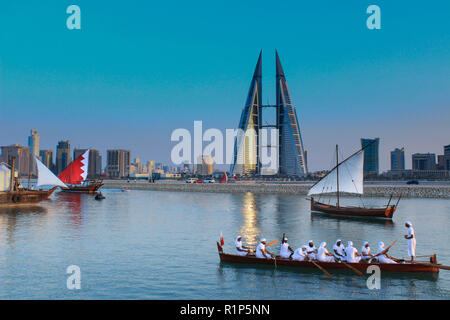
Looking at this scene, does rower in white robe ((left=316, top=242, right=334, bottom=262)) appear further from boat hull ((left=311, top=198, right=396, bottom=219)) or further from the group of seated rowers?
boat hull ((left=311, top=198, right=396, bottom=219))

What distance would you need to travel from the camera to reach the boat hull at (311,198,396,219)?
156ft

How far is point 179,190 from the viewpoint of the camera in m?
126

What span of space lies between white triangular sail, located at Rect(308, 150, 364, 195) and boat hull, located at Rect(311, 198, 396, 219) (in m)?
3.89

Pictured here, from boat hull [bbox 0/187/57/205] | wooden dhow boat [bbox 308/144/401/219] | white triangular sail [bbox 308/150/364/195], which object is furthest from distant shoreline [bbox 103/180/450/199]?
boat hull [bbox 0/187/57/205]

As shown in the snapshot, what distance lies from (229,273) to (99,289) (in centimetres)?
752

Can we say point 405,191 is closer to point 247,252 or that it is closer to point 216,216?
point 216,216

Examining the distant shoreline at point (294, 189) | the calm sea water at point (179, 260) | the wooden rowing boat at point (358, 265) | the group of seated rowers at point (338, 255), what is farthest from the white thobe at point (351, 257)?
the distant shoreline at point (294, 189)

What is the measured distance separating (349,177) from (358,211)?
667cm

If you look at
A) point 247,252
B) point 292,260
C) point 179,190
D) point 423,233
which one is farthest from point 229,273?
point 179,190

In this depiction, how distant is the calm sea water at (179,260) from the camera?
18969 mm

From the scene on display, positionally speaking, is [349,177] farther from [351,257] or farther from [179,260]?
[179,260]

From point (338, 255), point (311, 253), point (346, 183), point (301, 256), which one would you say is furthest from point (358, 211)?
point (301, 256)

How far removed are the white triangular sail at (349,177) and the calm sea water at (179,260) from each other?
8.49m
